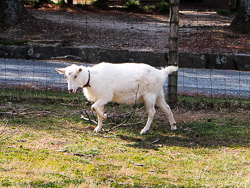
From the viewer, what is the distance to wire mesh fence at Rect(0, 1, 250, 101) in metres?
13.7

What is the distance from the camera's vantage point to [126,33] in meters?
20.2

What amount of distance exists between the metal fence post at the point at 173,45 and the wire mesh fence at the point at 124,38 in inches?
69.8

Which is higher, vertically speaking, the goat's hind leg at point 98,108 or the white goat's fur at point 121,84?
the white goat's fur at point 121,84

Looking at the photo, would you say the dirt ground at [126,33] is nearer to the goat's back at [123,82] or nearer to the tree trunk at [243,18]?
the tree trunk at [243,18]

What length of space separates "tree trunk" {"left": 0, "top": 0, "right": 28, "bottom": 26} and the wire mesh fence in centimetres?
30

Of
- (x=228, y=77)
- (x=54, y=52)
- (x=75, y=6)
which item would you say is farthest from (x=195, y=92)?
(x=75, y=6)

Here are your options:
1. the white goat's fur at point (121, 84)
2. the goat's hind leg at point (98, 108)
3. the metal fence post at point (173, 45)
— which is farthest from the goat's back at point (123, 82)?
the metal fence post at point (173, 45)

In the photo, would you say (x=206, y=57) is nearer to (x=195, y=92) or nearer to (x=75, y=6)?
(x=195, y=92)

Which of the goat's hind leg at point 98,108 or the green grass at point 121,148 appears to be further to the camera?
the goat's hind leg at point 98,108

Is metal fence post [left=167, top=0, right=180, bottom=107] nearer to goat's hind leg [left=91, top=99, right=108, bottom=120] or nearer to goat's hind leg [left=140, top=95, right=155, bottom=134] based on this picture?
goat's hind leg [left=140, top=95, right=155, bottom=134]

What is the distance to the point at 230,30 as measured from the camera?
20.3 meters

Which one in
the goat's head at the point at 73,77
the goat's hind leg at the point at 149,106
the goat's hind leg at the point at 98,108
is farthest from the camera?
the goat's hind leg at the point at 149,106

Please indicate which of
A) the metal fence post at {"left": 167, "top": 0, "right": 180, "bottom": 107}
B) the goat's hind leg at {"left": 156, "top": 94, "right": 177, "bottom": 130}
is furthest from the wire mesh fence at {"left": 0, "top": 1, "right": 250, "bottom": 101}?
the goat's hind leg at {"left": 156, "top": 94, "right": 177, "bottom": 130}

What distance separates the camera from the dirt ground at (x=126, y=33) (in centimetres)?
1809
